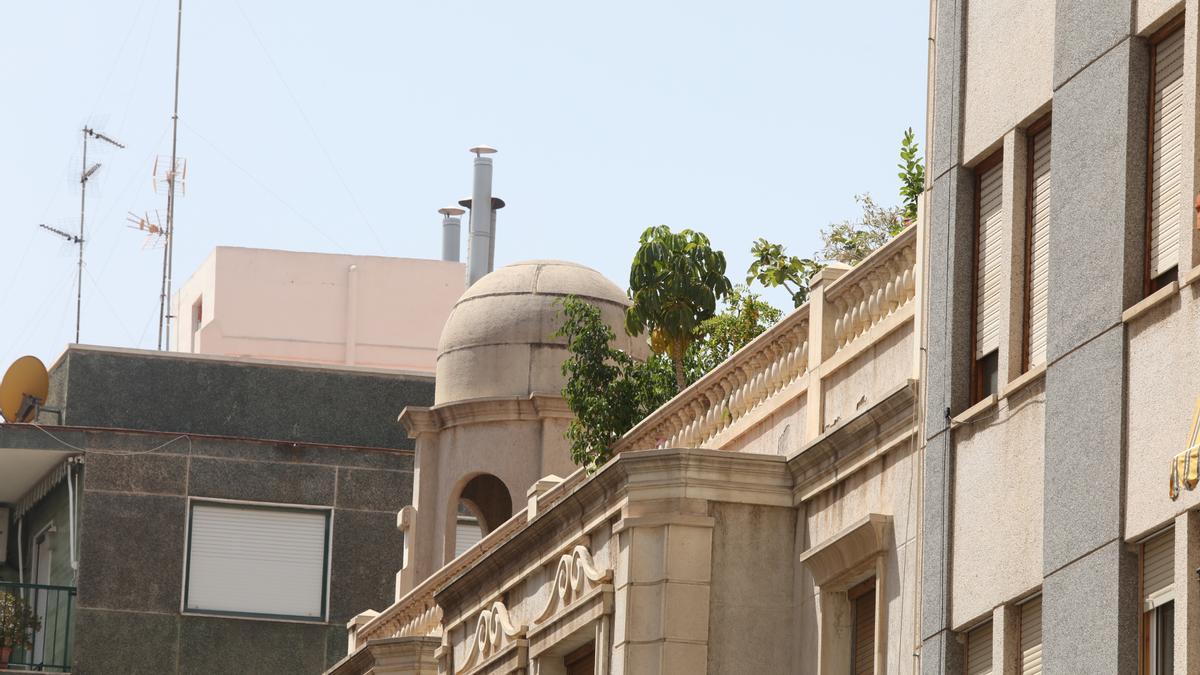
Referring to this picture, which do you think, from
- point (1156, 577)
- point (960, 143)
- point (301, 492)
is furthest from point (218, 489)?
point (1156, 577)

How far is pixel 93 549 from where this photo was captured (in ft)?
159

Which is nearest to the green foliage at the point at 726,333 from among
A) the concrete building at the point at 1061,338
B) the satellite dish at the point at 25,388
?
the concrete building at the point at 1061,338

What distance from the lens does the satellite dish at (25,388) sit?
51156 mm

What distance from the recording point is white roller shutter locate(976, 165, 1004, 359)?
21609 millimetres

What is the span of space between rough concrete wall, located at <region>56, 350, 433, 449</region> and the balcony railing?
3141 mm

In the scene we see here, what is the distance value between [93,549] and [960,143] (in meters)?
28.9

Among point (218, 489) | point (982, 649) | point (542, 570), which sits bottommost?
point (982, 649)

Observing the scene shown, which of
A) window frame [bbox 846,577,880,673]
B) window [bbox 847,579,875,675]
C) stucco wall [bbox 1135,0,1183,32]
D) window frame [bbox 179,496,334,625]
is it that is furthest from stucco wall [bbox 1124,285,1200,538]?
window frame [bbox 179,496,334,625]

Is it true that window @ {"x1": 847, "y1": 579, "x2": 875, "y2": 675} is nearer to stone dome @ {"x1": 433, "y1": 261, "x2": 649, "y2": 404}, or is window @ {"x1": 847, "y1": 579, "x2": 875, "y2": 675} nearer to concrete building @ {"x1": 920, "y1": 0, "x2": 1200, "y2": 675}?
concrete building @ {"x1": 920, "y1": 0, "x2": 1200, "y2": 675}

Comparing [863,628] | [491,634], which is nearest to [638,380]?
[491,634]

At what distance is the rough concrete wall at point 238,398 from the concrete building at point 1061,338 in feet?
96.8

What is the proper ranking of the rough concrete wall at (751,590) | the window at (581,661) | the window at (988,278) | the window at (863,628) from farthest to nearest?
the window at (581,661) → the rough concrete wall at (751,590) → the window at (863,628) → the window at (988,278)

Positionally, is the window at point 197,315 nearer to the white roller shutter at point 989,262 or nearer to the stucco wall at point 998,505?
the white roller shutter at point 989,262

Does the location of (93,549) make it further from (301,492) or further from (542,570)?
(542,570)
